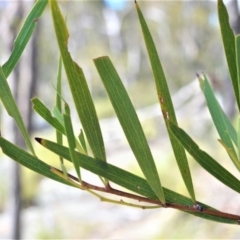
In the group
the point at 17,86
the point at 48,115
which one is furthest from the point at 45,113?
the point at 17,86

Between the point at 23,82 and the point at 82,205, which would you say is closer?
the point at 23,82

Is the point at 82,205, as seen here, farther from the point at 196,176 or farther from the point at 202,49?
the point at 202,49

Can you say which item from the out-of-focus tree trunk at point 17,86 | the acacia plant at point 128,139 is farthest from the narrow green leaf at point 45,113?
the out-of-focus tree trunk at point 17,86

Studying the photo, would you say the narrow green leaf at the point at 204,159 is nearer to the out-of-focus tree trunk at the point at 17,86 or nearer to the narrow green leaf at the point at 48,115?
the narrow green leaf at the point at 48,115

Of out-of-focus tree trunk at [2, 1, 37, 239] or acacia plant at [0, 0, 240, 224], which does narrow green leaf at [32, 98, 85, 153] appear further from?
out-of-focus tree trunk at [2, 1, 37, 239]

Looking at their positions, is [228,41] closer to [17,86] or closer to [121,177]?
[121,177]

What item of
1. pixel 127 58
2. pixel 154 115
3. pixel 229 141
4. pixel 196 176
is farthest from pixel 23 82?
pixel 127 58

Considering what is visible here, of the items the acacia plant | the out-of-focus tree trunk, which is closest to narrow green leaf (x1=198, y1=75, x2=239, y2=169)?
the acacia plant
